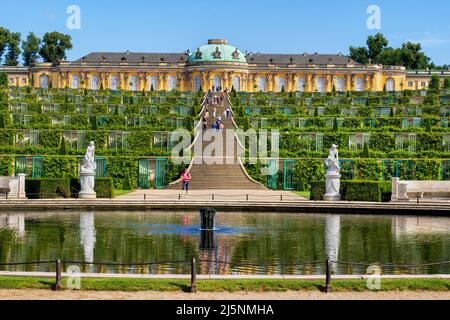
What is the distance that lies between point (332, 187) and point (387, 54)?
10242cm

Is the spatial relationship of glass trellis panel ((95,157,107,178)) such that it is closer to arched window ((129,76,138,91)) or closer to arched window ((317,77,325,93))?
arched window ((129,76,138,91))

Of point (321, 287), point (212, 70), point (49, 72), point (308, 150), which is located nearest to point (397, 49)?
point (212, 70)

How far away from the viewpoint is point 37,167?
4512 cm

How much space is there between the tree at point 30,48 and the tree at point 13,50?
617cm

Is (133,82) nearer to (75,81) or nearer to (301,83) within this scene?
(75,81)

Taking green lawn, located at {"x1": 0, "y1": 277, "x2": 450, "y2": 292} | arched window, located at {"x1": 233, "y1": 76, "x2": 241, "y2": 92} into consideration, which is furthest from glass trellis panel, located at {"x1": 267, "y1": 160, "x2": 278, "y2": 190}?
arched window, located at {"x1": 233, "y1": 76, "x2": 241, "y2": 92}

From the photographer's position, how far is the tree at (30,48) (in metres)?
145

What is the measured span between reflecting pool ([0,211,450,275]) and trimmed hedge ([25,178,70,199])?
5.70m

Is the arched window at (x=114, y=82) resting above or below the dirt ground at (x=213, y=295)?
above

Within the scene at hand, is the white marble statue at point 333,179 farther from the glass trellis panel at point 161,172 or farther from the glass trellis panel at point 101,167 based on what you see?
Result: the glass trellis panel at point 101,167

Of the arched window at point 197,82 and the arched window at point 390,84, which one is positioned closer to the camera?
the arched window at point 197,82

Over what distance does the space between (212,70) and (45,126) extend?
63.2 m

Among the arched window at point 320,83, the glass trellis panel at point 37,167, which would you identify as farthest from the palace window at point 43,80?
the glass trellis panel at point 37,167
